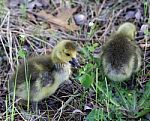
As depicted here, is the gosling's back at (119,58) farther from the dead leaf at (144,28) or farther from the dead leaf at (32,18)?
the dead leaf at (32,18)

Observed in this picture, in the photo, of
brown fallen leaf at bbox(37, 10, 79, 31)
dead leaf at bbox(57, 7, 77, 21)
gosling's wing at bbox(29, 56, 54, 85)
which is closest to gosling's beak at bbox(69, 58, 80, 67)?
gosling's wing at bbox(29, 56, 54, 85)

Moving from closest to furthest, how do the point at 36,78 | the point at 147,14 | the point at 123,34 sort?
1. the point at 36,78
2. the point at 123,34
3. the point at 147,14

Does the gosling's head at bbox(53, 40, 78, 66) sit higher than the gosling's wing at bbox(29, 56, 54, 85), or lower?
higher

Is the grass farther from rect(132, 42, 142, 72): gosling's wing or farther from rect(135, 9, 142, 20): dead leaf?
rect(135, 9, 142, 20): dead leaf

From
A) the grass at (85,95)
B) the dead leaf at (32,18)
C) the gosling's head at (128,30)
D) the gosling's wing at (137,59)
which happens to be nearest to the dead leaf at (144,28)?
the grass at (85,95)

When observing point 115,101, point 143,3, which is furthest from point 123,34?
point 143,3

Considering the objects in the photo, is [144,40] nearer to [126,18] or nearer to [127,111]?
[126,18]

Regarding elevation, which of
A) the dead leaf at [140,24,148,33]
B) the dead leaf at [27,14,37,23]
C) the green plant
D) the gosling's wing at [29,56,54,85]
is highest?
the dead leaf at [27,14,37,23]
